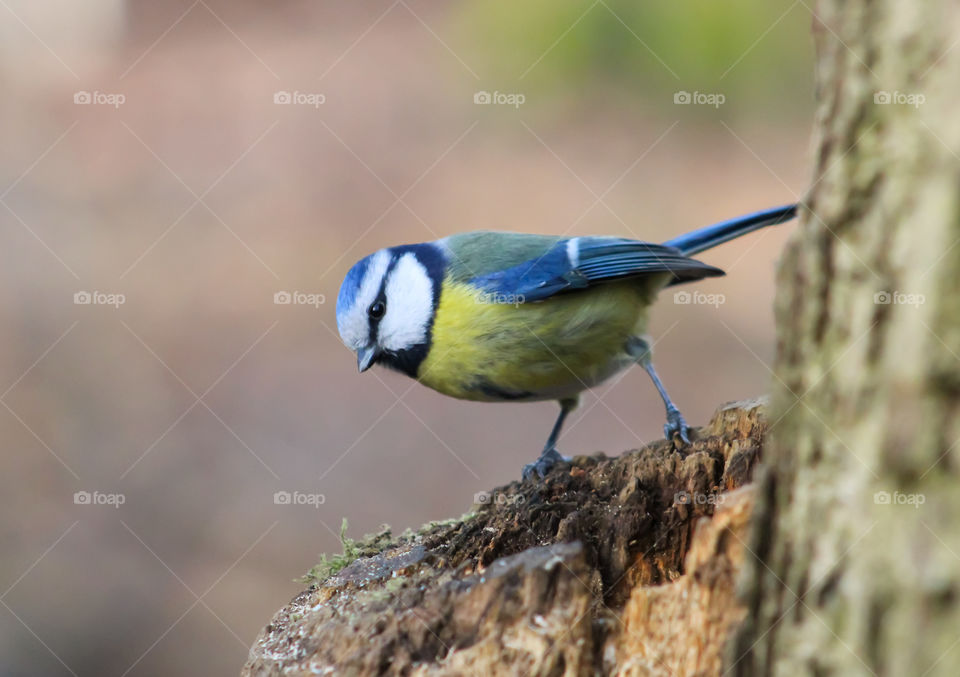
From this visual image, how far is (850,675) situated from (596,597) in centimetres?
61

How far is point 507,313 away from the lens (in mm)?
2918

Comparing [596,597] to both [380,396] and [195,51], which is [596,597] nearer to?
[380,396]

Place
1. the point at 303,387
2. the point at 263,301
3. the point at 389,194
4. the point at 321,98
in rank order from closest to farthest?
the point at 303,387
the point at 263,301
the point at 389,194
the point at 321,98

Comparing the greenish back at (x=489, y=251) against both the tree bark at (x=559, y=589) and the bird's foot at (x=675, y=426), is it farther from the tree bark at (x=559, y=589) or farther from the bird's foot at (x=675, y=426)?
the tree bark at (x=559, y=589)

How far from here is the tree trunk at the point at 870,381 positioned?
95 cm

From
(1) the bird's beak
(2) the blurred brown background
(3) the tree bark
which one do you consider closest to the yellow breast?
(1) the bird's beak

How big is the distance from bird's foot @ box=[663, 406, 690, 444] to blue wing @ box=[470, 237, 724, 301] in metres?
0.58

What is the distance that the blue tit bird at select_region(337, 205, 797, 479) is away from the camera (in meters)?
2.89

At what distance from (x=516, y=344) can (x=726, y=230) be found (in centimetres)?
119

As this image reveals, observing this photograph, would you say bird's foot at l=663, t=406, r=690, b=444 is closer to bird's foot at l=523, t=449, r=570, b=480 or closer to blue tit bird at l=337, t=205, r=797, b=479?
blue tit bird at l=337, t=205, r=797, b=479

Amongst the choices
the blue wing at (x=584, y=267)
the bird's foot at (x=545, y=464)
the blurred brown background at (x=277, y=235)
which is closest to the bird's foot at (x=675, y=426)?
the bird's foot at (x=545, y=464)

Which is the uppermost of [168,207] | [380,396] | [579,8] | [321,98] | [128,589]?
[321,98]

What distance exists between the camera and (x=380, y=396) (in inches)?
209

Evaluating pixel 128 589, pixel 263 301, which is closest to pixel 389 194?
pixel 263 301
